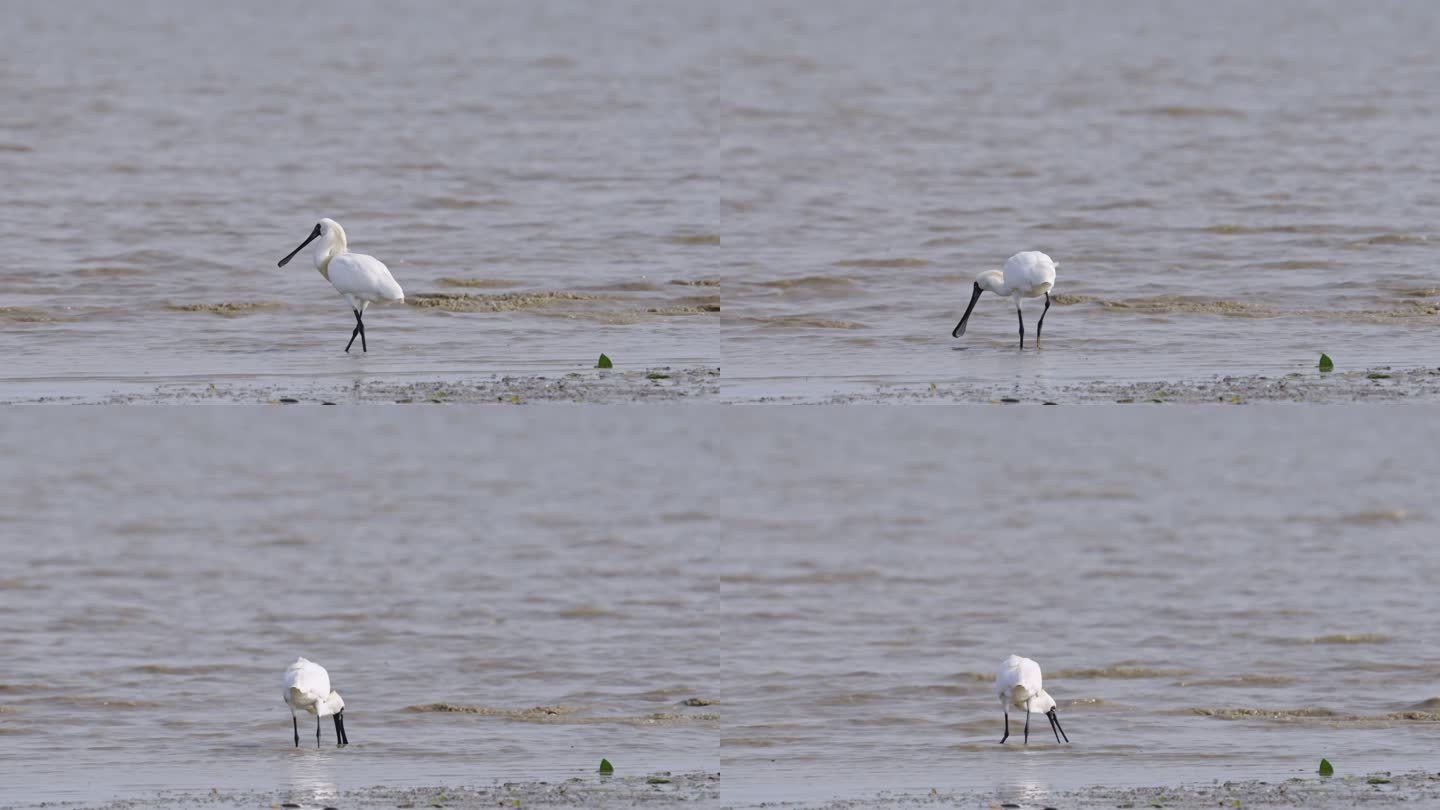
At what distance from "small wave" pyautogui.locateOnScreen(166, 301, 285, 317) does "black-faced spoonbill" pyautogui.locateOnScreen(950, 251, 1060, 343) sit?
14.8ft

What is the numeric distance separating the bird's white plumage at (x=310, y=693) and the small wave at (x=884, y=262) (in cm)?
616

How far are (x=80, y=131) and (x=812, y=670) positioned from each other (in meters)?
15.6

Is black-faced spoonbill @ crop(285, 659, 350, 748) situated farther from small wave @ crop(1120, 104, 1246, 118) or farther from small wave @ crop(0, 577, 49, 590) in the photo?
small wave @ crop(1120, 104, 1246, 118)

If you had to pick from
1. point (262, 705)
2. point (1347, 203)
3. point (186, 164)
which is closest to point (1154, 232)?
point (1347, 203)

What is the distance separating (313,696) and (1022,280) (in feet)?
15.9

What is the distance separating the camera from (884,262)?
54.5 ft

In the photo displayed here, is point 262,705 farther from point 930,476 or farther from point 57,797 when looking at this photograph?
point 930,476

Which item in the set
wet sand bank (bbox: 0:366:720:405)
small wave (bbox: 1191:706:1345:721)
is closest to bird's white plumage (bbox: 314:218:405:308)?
wet sand bank (bbox: 0:366:720:405)

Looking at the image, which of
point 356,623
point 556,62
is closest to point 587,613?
point 356,623

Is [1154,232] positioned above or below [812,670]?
above

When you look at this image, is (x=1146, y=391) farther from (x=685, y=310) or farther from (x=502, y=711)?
(x=685, y=310)

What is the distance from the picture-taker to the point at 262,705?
1280 cm

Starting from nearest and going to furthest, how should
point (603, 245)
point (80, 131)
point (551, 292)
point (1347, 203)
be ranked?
point (551, 292)
point (603, 245)
point (1347, 203)
point (80, 131)

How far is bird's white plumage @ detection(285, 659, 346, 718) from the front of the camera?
11406mm
